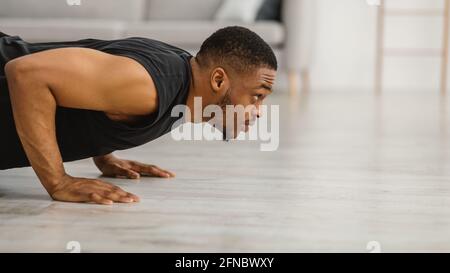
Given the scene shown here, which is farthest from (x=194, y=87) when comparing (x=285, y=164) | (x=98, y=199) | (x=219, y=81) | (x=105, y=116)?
(x=285, y=164)

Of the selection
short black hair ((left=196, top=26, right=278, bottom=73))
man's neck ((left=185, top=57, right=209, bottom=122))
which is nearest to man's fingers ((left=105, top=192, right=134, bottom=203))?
man's neck ((left=185, top=57, right=209, bottom=122))

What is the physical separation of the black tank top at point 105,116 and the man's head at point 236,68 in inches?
2.1

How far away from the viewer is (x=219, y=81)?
1565 mm

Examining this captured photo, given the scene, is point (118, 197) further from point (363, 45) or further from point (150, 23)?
point (363, 45)

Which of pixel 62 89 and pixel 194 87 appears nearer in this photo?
pixel 62 89

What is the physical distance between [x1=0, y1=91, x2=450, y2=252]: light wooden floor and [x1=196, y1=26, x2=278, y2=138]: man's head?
236 millimetres

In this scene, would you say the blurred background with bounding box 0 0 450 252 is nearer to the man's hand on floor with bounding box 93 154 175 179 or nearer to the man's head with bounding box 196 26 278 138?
the man's hand on floor with bounding box 93 154 175 179

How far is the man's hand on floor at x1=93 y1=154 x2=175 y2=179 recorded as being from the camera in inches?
76.7

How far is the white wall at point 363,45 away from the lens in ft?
18.8

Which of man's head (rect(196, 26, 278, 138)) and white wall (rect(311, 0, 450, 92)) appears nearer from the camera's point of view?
man's head (rect(196, 26, 278, 138))

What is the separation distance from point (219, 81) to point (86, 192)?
36cm

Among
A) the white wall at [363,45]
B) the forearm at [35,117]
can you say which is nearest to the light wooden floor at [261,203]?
the forearm at [35,117]

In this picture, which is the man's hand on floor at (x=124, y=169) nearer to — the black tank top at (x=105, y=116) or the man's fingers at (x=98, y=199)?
the black tank top at (x=105, y=116)

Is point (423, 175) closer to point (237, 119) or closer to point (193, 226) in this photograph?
point (237, 119)
